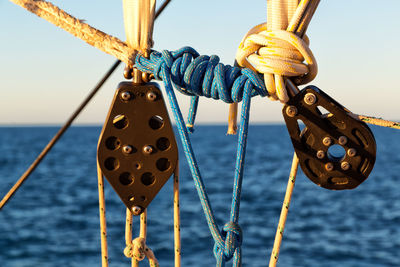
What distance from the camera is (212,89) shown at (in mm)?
1312

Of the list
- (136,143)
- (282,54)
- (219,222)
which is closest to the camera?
(282,54)

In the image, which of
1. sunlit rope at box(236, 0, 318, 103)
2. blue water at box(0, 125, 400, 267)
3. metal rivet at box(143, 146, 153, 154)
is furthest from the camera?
blue water at box(0, 125, 400, 267)

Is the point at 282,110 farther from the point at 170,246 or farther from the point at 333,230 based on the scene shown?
the point at 333,230

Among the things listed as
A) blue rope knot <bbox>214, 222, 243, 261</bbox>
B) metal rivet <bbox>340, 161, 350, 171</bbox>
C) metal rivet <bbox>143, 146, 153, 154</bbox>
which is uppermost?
metal rivet <bbox>143, 146, 153, 154</bbox>

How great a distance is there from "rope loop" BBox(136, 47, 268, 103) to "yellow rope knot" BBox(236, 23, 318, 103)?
0.09 ft

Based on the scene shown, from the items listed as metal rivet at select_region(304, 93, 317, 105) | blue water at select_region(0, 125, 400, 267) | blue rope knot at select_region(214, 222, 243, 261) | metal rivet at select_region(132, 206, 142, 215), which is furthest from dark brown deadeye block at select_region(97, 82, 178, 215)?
blue water at select_region(0, 125, 400, 267)

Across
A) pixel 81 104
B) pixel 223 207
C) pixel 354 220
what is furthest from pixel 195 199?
pixel 81 104

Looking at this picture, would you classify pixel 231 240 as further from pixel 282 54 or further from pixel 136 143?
pixel 282 54

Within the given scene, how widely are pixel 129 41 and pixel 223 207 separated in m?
12.8

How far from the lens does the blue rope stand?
4.19 ft

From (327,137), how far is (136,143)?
43 cm

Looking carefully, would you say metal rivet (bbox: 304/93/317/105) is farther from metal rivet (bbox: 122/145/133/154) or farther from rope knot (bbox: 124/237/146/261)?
rope knot (bbox: 124/237/146/261)

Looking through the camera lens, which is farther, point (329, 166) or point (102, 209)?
point (102, 209)

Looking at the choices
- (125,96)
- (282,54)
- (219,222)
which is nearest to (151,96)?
(125,96)
